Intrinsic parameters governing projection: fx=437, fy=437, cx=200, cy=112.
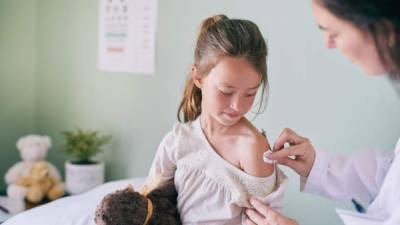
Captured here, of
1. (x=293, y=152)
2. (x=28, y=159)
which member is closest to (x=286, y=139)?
(x=293, y=152)

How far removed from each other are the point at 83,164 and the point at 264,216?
3.51 feet

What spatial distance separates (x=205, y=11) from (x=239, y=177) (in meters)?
0.78

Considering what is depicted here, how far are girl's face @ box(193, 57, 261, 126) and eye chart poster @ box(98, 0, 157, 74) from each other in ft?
2.56

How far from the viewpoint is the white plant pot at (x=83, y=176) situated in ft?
5.76

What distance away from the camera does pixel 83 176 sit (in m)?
1.76

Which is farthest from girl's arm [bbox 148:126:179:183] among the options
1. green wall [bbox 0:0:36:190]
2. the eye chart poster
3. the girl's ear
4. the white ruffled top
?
green wall [bbox 0:0:36:190]

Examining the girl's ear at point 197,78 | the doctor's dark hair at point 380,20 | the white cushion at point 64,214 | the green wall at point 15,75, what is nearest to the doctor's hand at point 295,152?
the girl's ear at point 197,78

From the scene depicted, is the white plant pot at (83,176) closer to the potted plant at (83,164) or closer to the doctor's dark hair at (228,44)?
the potted plant at (83,164)

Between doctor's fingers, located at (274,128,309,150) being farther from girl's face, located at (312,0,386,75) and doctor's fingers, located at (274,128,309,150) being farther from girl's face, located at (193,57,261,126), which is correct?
girl's face, located at (312,0,386,75)

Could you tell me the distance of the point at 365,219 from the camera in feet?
2.92

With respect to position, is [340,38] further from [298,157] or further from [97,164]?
[97,164]

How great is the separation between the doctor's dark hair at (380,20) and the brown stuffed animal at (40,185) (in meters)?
1.47

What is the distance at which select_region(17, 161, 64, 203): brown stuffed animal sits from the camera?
1.77 m

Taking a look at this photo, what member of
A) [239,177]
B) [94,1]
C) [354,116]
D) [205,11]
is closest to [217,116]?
[239,177]
